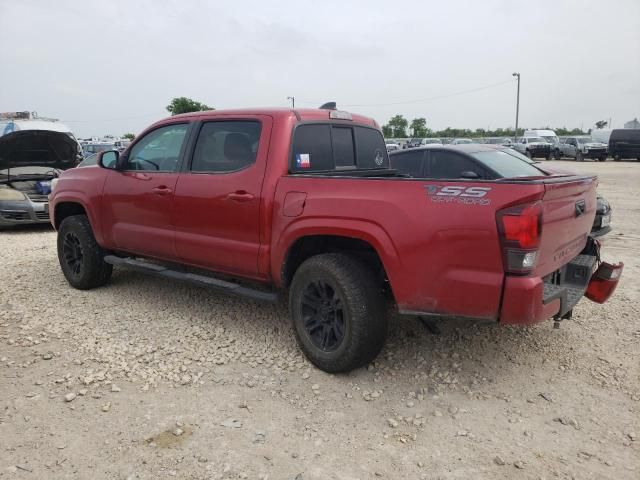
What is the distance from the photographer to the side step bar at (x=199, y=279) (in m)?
3.94

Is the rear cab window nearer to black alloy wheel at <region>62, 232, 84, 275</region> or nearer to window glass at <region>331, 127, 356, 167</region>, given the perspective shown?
window glass at <region>331, 127, 356, 167</region>

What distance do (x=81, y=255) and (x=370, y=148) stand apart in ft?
10.6

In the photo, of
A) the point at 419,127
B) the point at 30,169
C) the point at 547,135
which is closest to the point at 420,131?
the point at 419,127

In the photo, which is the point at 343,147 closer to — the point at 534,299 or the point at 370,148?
the point at 370,148

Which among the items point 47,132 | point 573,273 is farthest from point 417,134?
point 573,273

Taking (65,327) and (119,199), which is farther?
(119,199)

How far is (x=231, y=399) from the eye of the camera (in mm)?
3350

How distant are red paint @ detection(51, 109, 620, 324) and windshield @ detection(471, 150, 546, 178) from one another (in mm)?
3532

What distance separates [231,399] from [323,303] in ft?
2.87

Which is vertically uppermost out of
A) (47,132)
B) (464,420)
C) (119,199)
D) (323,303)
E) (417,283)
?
(47,132)

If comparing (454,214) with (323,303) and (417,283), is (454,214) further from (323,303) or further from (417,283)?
(323,303)

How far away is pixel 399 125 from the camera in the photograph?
260ft

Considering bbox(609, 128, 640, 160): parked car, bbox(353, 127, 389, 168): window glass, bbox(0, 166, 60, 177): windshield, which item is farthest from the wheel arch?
bbox(609, 128, 640, 160): parked car

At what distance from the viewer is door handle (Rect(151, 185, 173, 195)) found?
445 centimetres
